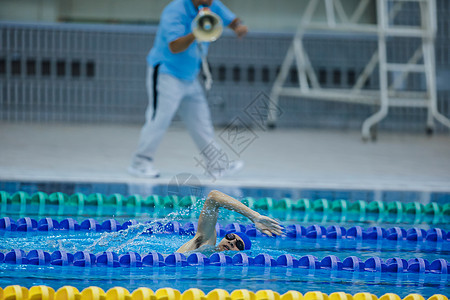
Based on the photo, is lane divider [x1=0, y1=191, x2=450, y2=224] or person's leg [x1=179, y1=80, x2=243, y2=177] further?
person's leg [x1=179, y1=80, x2=243, y2=177]

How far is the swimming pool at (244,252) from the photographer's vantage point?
10.8 ft

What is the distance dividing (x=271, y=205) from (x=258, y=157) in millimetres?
2638

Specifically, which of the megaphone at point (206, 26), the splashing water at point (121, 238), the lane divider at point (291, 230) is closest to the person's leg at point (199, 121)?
the megaphone at point (206, 26)

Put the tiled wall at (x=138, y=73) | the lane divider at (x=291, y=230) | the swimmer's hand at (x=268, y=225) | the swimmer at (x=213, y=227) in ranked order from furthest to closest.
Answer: the tiled wall at (x=138, y=73)
the lane divider at (x=291, y=230)
the swimmer at (x=213, y=227)
the swimmer's hand at (x=268, y=225)

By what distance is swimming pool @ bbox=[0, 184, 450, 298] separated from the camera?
328 cm

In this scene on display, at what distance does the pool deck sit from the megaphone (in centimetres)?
120

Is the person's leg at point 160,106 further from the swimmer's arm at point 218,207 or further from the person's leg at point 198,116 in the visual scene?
the swimmer's arm at point 218,207

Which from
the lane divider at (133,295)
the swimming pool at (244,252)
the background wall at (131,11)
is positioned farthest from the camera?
the background wall at (131,11)

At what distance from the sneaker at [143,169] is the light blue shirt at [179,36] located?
2.61 feet

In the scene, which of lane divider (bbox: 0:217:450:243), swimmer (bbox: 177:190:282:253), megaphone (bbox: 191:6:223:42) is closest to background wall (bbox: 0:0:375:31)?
megaphone (bbox: 191:6:223:42)

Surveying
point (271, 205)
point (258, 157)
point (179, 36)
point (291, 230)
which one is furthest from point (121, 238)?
point (258, 157)

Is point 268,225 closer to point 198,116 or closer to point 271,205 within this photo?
point 271,205

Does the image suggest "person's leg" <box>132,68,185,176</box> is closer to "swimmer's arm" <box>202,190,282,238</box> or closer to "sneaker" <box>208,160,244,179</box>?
"sneaker" <box>208,160,244,179</box>

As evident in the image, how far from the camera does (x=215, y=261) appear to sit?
Answer: 3.57m
